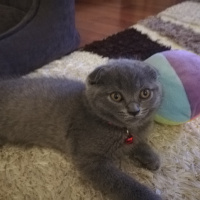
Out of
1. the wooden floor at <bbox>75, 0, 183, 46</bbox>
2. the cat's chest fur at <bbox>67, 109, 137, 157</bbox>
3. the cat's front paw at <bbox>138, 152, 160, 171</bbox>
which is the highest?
the cat's chest fur at <bbox>67, 109, 137, 157</bbox>

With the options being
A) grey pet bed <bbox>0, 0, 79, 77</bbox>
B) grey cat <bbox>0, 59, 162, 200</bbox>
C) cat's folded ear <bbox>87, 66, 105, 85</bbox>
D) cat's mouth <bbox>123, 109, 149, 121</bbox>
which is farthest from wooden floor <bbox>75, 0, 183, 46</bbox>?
cat's mouth <bbox>123, 109, 149, 121</bbox>

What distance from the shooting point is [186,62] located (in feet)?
3.92

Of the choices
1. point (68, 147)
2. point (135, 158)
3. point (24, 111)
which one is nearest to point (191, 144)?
point (135, 158)

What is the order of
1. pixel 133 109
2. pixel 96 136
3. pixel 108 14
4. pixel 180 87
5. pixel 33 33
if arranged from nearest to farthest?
1. pixel 133 109
2. pixel 96 136
3. pixel 180 87
4. pixel 33 33
5. pixel 108 14

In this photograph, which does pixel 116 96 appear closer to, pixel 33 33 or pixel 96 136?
pixel 96 136

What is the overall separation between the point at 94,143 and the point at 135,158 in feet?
0.77

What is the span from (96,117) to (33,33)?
2.76 feet

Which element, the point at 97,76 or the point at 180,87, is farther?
the point at 180,87

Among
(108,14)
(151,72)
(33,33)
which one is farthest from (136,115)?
(108,14)

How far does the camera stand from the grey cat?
95 cm

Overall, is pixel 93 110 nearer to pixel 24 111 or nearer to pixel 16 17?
pixel 24 111

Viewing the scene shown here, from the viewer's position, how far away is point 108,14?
9.23ft

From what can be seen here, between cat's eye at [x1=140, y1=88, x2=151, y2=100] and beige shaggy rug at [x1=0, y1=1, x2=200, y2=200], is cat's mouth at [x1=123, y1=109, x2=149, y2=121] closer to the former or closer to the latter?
cat's eye at [x1=140, y1=88, x2=151, y2=100]

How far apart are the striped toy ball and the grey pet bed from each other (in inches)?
30.7
